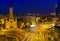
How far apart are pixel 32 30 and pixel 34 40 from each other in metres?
0.51

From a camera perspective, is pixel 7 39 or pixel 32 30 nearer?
pixel 7 39

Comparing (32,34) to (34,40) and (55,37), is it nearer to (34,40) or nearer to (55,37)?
(34,40)

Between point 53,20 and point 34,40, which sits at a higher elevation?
point 53,20

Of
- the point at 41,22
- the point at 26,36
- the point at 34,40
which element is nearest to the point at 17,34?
the point at 26,36

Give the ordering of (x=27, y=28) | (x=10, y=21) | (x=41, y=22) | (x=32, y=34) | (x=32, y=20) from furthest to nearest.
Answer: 1. (x=10, y=21)
2. (x=32, y=20)
3. (x=41, y=22)
4. (x=27, y=28)
5. (x=32, y=34)

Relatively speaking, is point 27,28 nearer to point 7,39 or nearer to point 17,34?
point 17,34

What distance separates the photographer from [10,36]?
16.3ft

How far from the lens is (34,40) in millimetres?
4898

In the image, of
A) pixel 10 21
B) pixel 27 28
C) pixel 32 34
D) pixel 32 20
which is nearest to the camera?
pixel 32 34

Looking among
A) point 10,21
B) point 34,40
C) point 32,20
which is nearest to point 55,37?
point 34,40

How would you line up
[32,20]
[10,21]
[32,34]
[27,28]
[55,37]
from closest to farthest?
1. [55,37]
2. [32,34]
3. [27,28]
4. [32,20]
5. [10,21]

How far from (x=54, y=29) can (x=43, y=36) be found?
0.46 m

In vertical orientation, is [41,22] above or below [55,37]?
above

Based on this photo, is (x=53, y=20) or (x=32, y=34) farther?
(x=53, y=20)
